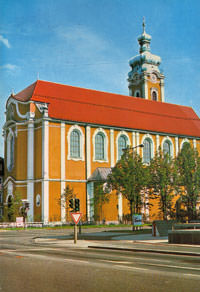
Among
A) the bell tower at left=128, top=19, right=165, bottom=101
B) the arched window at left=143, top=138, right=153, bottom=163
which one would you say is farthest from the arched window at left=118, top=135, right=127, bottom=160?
the bell tower at left=128, top=19, right=165, bottom=101

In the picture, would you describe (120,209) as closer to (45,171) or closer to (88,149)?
(88,149)

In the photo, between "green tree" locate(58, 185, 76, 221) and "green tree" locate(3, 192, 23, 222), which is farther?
"green tree" locate(3, 192, 23, 222)

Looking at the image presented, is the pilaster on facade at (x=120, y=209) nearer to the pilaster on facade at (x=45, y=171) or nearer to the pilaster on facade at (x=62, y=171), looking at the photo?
the pilaster on facade at (x=62, y=171)

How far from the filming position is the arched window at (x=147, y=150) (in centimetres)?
6066

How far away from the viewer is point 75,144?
53.2 metres

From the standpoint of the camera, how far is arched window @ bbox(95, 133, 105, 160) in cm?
5525

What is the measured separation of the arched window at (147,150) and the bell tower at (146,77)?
16.6m

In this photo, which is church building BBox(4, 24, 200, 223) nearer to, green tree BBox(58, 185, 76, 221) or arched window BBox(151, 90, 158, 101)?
green tree BBox(58, 185, 76, 221)

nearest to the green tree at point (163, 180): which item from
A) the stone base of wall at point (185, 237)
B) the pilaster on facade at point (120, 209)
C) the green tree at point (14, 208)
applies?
the pilaster on facade at point (120, 209)

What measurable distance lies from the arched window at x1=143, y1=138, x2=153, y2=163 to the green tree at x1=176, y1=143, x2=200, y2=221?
10.9 meters

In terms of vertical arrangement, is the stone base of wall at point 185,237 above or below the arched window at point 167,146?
below

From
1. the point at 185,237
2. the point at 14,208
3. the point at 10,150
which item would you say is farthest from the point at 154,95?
the point at 185,237

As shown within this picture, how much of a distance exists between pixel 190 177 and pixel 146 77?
32.6 meters

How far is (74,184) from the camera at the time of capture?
5181 centimetres
